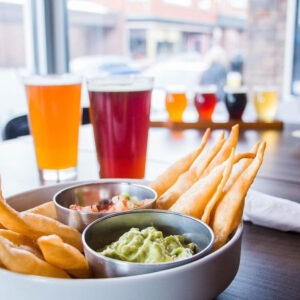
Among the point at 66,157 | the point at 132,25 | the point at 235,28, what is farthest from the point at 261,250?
the point at 235,28

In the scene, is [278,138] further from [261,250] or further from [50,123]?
[261,250]

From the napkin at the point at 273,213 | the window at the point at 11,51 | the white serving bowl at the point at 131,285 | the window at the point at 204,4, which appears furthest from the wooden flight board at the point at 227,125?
the window at the point at 204,4

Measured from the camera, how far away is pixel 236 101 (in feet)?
6.23

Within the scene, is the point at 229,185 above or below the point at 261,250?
above

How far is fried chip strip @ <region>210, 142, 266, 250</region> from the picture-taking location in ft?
1.73

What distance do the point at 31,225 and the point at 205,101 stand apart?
4.93 ft

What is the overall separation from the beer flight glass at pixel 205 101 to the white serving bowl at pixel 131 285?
5.02 ft

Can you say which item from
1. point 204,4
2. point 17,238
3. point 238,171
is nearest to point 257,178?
point 238,171

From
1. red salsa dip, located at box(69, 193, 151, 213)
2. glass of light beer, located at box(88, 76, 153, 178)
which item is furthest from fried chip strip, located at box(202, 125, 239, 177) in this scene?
glass of light beer, located at box(88, 76, 153, 178)

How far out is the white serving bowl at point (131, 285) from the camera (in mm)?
400

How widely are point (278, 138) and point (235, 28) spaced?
16219 millimetres

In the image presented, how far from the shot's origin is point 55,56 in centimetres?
356

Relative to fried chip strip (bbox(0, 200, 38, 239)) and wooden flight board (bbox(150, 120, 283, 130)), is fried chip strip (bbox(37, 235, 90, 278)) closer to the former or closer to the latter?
fried chip strip (bbox(0, 200, 38, 239))

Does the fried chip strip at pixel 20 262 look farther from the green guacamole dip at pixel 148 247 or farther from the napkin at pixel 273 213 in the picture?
the napkin at pixel 273 213
